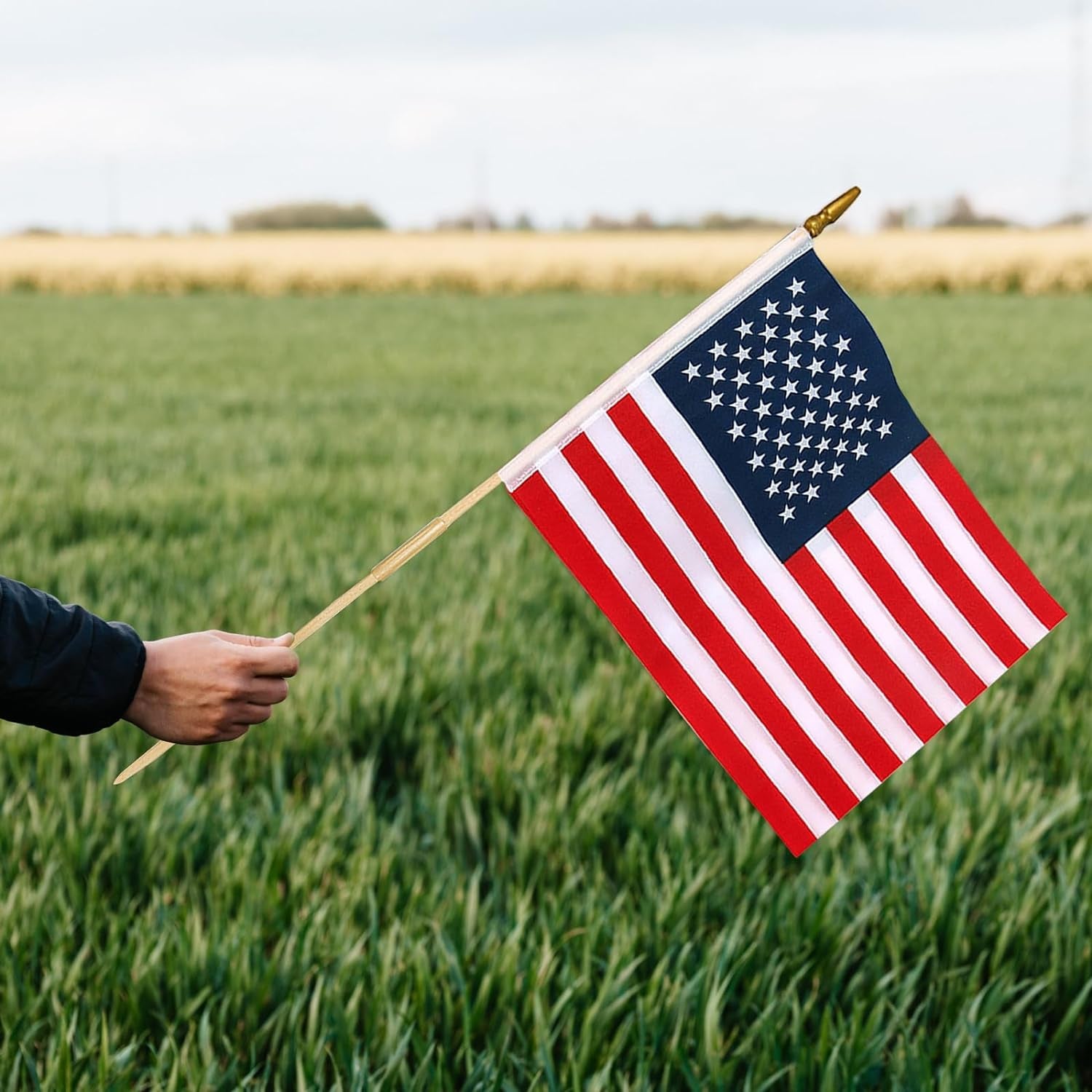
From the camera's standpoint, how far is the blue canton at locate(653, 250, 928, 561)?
5.55ft

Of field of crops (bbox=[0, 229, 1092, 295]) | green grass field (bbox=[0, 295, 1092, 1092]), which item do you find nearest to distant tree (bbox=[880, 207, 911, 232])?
field of crops (bbox=[0, 229, 1092, 295])

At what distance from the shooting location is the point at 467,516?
18.7 ft

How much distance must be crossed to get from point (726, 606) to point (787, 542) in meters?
0.13

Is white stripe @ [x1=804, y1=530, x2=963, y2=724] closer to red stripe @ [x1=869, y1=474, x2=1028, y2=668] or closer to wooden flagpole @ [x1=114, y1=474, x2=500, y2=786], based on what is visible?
red stripe @ [x1=869, y1=474, x2=1028, y2=668]

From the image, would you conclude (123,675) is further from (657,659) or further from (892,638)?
(892,638)

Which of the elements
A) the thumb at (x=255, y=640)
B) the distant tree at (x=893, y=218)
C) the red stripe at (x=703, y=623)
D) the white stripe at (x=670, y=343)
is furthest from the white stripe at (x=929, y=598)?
the distant tree at (x=893, y=218)

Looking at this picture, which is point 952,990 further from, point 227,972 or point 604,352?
point 604,352

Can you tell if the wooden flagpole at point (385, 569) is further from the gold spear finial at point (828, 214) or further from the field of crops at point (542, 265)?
the field of crops at point (542, 265)

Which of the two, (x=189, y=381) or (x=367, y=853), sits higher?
(x=189, y=381)

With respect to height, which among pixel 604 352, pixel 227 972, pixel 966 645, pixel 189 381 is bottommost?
pixel 604 352

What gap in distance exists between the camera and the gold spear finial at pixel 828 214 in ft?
5.31

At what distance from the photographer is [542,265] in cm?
3616

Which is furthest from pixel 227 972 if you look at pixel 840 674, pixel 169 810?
pixel 840 674

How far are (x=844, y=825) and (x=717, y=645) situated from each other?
102 cm
